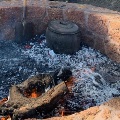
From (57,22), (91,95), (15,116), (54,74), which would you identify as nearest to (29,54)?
(57,22)

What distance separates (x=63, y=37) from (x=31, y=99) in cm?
119

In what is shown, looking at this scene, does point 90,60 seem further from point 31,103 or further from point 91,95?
point 31,103

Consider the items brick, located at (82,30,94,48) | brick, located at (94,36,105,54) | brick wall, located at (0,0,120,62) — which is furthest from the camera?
brick, located at (82,30,94,48)

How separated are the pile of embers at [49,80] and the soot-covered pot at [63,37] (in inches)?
4.0

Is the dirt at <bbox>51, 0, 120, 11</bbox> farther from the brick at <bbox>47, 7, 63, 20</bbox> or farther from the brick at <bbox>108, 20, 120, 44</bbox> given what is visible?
the brick at <bbox>108, 20, 120, 44</bbox>

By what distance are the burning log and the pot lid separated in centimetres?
86

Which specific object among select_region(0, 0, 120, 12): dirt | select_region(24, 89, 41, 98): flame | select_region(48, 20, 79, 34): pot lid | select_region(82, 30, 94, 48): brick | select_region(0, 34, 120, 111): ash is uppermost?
select_region(48, 20, 79, 34): pot lid

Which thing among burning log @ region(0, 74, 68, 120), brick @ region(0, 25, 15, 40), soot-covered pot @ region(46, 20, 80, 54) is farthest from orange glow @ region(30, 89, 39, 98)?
brick @ region(0, 25, 15, 40)

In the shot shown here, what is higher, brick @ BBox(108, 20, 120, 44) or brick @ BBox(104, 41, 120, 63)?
brick @ BBox(108, 20, 120, 44)

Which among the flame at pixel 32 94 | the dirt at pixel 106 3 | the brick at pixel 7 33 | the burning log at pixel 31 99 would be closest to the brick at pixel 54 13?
the brick at pixel 7 33

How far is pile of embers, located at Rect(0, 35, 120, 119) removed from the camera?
2.03 meters

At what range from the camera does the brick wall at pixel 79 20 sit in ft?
10.3

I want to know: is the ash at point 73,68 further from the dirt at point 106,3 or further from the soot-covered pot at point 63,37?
the dirt at point 106,3

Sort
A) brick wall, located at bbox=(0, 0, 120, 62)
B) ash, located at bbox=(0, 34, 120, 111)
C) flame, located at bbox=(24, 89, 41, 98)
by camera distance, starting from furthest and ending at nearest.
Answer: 1. brick wall, located at bbox=(0, 0, 120, 62)
2. ash, located at bbox=(0, 34, 120, 111)
3. flame, located at bbox=(24, 89, 41, 98)
